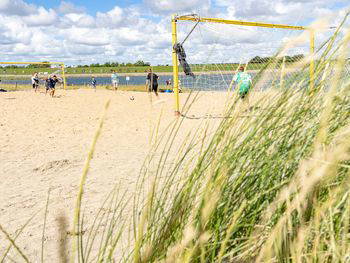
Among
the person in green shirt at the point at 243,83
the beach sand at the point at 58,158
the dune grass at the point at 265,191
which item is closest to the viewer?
the dune grass at the point at 265,191

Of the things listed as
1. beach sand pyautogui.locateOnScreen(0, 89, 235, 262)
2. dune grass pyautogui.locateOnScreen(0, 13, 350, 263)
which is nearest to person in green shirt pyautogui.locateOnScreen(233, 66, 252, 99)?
dune grass pyautogui.locateOnScreen(0, 13, 350, 263)

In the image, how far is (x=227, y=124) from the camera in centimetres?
131

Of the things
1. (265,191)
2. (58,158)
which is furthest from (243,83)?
(58,158)

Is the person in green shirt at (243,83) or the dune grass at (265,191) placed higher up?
the person in green shirt at (243,83)

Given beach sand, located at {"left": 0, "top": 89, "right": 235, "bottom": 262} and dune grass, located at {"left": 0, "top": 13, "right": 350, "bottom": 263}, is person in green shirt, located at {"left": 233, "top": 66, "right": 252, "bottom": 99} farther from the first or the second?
beach sand, located at {"left": 0, "top": 89, "right": 235, "bottom": 262}

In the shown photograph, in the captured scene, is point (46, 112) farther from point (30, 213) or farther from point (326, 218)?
point (326, 218)

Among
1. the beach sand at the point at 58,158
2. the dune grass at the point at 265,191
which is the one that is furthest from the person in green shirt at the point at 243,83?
the beach sand at the point at 58,158

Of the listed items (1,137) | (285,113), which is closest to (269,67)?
(285,113)

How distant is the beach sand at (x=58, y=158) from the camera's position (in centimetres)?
356

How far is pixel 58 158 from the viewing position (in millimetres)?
6938

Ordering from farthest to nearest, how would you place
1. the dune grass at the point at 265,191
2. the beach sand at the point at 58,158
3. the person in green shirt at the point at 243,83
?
the beach sand at the point at 58,158 < the person in green shirt at the point at 243,83 < the dune grass at the point at 265,191

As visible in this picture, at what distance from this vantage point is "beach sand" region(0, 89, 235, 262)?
11.7ft

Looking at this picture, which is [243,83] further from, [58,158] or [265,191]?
[58,158]

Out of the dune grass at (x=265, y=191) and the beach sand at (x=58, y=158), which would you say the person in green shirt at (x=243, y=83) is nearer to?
the dune grass at (x=265, y=191)
